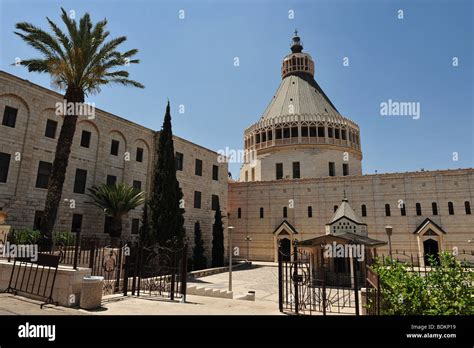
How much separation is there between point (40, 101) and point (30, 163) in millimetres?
4081

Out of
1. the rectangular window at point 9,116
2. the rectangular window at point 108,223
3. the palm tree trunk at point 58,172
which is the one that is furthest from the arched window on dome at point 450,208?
the rectangular window at point 9,116

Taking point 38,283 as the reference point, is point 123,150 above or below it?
above

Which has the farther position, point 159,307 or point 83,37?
point 83,37

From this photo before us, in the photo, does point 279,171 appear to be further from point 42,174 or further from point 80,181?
point 42,174

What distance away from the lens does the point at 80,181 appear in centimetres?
2114

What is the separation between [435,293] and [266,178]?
3467 cm

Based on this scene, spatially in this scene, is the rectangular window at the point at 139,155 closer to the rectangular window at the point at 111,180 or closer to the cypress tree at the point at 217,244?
the rectangular window at the point at 111,180

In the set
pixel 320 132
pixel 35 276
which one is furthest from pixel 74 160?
pixel 320 132

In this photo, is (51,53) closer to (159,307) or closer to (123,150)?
(123,150)

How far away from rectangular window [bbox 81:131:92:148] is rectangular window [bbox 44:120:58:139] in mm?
1897

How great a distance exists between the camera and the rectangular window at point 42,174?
62.2 ft

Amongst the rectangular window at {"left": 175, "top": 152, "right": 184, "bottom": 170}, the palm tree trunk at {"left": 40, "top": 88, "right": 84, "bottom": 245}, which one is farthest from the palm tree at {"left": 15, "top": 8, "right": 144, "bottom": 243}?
the rectangular window at {"left": 175, "top": 152, "right": 184, "bottom": 170}
